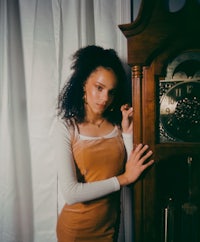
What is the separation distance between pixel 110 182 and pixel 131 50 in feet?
1.50

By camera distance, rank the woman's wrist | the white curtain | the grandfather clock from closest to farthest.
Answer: the grandfather clock
the woman's wrist
the white curtain

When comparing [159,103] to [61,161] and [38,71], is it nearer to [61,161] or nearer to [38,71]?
[61,161]

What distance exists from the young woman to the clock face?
20 centimetres

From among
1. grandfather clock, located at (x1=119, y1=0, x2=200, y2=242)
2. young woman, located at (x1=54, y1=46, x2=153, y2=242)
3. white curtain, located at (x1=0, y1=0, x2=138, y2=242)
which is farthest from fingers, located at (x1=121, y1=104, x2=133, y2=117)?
white curtain, located at (x1=0, y1=0, x2=138, y2=242)

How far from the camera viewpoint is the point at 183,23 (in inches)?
31.5

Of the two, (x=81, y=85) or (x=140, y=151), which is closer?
(x=140, y=151)

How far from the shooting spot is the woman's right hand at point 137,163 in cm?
86

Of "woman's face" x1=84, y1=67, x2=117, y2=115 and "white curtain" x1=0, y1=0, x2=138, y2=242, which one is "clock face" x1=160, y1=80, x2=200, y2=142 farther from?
"white curtain" x1=0, y1=0, x2=138, y2=242

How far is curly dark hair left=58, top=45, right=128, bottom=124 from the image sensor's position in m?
1.04

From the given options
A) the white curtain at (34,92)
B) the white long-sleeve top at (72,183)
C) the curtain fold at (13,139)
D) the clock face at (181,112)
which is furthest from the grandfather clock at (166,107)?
the curtain fold at (13,139)

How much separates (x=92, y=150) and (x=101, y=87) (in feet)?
0.77

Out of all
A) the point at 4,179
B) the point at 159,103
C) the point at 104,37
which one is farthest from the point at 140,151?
the point at 4,179

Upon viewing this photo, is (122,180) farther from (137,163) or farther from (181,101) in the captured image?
(181,101)

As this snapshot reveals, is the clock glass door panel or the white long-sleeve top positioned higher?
the clock glass door panel
